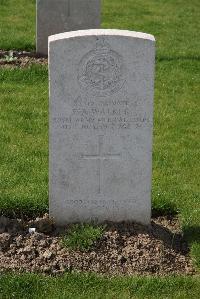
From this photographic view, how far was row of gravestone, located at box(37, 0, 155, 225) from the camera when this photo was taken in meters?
4.96

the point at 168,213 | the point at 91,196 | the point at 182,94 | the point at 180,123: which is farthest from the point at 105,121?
the point at 182,94

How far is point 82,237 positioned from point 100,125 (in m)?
0.85

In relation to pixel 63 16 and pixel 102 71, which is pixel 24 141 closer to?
pixel 102 71

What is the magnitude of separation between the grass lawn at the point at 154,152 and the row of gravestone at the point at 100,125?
1.72ft

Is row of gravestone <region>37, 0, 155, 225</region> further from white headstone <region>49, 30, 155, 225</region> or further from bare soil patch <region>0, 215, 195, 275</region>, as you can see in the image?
bare soil patch <region>0, 215, 195, 275</region>

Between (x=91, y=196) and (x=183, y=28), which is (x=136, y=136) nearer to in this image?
(x=91, y=196)

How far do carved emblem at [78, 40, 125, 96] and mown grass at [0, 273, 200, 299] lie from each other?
137 centimetres

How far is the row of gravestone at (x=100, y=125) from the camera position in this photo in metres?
4.96

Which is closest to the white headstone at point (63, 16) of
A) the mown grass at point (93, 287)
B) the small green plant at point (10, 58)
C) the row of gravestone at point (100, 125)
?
the small green plant at point (10, 58)

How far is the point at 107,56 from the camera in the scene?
4.98 metres

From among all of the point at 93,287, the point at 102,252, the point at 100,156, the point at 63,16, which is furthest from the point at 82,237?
the point at 63,16

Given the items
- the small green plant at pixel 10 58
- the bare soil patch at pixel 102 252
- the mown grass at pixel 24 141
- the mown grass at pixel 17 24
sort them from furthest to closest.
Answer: the mown grass at pixel 17 24, the small green plant at pixel 10 58, the mown grass at pixel 24 141, the bare soil patch at pixel 102 252

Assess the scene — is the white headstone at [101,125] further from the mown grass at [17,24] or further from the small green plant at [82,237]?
the mown grass at [17,24]

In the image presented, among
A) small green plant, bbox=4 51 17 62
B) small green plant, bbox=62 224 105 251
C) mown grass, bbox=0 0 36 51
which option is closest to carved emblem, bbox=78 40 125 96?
small green plant, bbox=62 224 105 251
